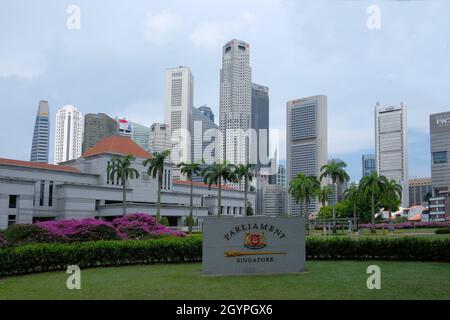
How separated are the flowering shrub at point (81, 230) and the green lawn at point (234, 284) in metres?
4.80

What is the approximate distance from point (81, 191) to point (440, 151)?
14991 centimetres

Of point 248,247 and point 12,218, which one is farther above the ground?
point 248,247

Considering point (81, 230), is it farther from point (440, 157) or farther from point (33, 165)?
Result: point (440, 157)

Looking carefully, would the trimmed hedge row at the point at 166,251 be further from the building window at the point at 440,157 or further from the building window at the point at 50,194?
the building window at the point at 440,157

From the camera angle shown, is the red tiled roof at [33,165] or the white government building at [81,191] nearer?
the white government building at [81,191]

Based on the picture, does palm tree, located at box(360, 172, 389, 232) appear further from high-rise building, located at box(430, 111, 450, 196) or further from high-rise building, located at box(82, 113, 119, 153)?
high-rise building, located at box(430, 111, 450, 196)

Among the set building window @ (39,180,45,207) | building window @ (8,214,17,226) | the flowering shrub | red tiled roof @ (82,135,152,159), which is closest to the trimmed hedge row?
the flowering shrub

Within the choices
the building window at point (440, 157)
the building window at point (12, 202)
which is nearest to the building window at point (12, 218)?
the building window at point (12, 202)

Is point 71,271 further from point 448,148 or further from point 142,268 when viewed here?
point 448,148

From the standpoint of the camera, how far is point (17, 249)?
60.3 ft

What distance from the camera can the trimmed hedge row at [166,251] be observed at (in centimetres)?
1912

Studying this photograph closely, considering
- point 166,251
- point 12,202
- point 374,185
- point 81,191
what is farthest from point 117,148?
point 166,251

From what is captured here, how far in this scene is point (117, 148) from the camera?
70.4 meters

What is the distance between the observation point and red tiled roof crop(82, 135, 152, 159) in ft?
228
